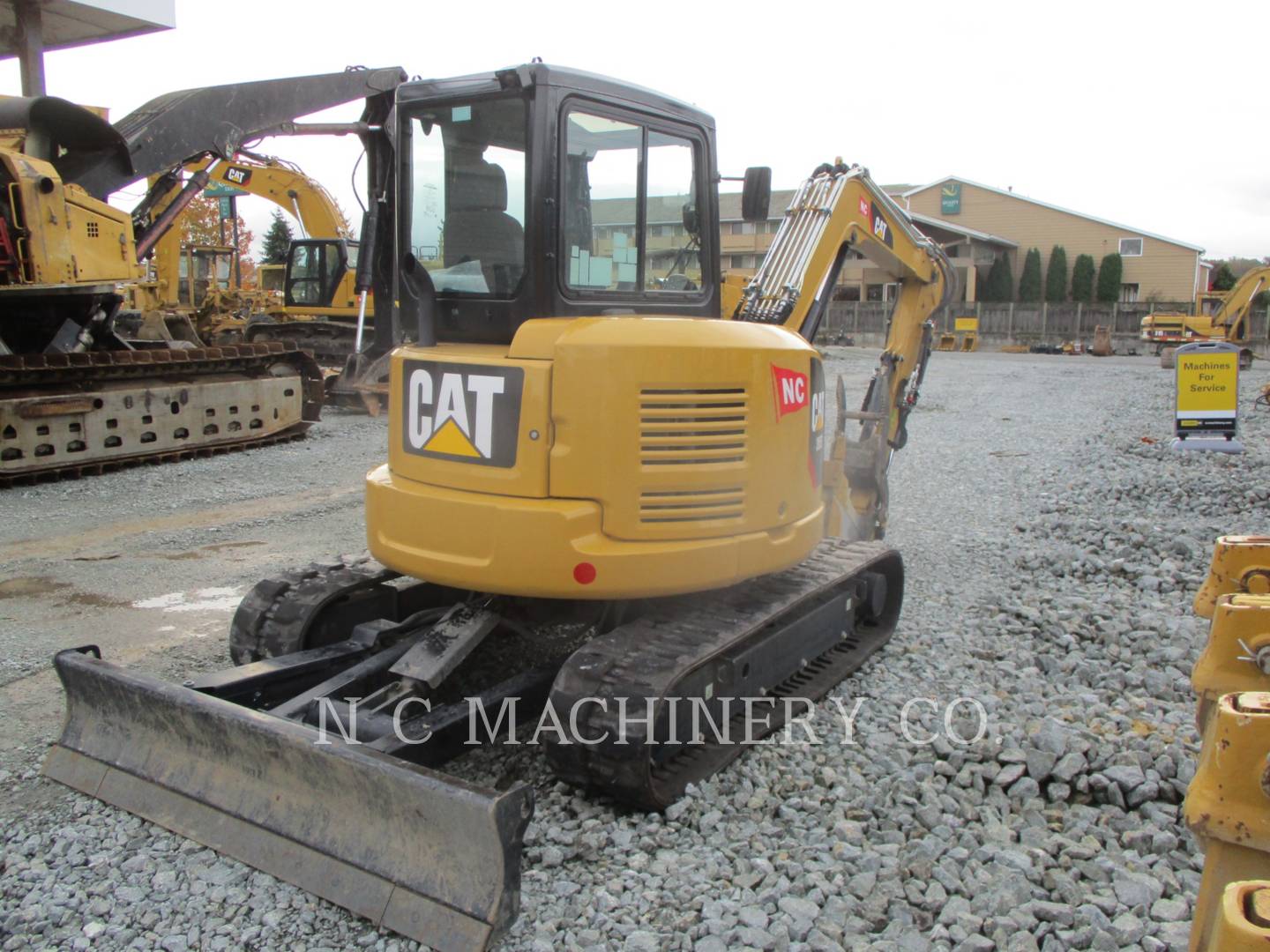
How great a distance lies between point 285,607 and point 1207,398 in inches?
408

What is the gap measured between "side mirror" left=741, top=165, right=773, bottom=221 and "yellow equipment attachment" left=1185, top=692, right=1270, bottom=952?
9.84 feet

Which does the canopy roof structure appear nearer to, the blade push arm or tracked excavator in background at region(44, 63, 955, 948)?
the blade push arm

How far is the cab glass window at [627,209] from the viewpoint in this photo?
384cm

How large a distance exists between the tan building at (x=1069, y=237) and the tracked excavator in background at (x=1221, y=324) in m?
12.7

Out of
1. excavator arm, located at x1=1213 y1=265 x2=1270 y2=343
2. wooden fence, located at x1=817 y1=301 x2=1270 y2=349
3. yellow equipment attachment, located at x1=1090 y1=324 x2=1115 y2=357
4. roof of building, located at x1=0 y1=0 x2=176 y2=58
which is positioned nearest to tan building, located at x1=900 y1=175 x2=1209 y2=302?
wooden fence, located at x1=817 y1=301 x2=1270 y2=349

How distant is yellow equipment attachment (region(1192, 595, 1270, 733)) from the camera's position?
247 cm

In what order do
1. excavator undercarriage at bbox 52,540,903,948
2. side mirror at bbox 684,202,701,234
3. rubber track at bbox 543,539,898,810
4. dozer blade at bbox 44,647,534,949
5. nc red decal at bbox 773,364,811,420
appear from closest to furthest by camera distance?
1. dozer blade at bbox 44,647,534,949
2. excavator undercarriage at bbox 52,540,903,948
3. rubber track at bbox 543,539,898,810
4. nc red decal at bbox 773,364,811,420
5. side mirror at bbox 684,202,701,234

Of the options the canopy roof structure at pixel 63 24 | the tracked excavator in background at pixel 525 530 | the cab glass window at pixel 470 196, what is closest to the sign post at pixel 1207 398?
the tracked excavator in background at pixel 525 530

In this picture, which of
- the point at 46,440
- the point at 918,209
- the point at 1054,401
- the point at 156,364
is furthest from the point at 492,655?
the point at 918,209

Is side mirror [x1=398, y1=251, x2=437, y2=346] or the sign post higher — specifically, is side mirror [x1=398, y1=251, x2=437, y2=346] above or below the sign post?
above

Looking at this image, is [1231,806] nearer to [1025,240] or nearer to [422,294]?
[422,294]

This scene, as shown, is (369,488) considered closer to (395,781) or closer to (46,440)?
(395,781)

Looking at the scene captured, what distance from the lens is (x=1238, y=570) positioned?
306 centimetres

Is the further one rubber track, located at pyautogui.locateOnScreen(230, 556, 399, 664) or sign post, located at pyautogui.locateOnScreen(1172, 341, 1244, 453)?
sign post, located at pyautogui.locateOnScreen(1172, 341, 1244, 453)
